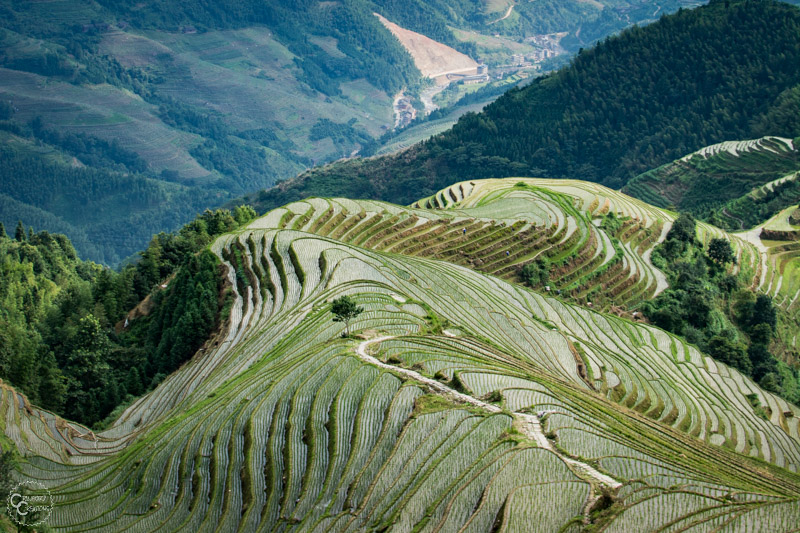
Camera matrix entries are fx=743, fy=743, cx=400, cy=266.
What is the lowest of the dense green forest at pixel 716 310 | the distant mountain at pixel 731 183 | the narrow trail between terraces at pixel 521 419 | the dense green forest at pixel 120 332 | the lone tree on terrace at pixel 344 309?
the distant mountain at pixel 731 183

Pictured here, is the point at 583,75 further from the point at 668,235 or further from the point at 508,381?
the point at 508,381

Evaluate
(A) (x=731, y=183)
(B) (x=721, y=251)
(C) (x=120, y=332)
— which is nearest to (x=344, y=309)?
(C) (x=120, y=332)

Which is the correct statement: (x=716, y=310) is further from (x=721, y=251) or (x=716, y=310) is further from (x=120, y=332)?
(x=120, y=332)

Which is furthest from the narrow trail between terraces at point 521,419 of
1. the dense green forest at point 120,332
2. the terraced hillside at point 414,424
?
the dense green forest at point 120,332

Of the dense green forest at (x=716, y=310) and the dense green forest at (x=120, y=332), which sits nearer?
the dense green forest at (x=120, y=332)

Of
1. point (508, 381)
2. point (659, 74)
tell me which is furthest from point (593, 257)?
point (659, 74)

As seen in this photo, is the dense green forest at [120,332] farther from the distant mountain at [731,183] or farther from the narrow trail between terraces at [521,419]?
the distant mountain at [731,183]

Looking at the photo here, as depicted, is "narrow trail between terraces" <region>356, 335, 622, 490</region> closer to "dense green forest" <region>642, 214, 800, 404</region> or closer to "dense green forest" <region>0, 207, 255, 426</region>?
"dense green forest" <region>0, 207, 255, 426</region>
